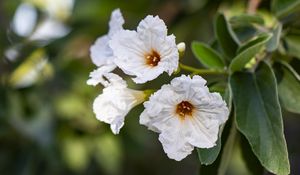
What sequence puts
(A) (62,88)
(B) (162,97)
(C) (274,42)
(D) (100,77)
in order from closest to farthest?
(B) (162,97) < (D) (100,77) < (C) (274,42) < (A) (62,88)

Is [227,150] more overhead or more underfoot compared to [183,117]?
more underfoot

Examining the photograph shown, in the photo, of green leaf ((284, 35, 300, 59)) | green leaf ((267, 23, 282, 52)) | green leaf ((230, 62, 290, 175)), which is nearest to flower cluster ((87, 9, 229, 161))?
green leaf ((230, 62, 290, 175))

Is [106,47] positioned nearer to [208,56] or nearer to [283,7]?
[208,56]

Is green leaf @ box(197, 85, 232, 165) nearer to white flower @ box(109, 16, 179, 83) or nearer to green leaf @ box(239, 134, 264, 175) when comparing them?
white flower @ box(109, 16, 179, 83)

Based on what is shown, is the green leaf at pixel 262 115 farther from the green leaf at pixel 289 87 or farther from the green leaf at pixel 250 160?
the green leaf at pixel 250 160

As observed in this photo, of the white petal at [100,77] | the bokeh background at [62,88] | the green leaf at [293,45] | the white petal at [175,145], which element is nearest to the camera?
the white petal at [175,145]

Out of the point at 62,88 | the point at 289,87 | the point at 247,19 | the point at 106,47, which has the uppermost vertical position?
the point at 106,47

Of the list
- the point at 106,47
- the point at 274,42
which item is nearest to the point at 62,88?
the point at 106,47

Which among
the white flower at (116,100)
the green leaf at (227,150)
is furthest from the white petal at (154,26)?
the green leaf at (227,150)
